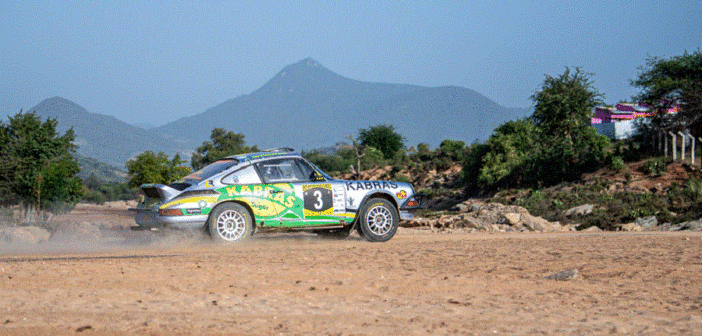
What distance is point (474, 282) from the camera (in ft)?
21.7

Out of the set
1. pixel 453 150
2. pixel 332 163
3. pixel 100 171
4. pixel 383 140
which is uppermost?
pixel 383 140

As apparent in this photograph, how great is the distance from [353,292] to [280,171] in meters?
5.34

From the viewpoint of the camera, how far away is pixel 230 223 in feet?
34.3

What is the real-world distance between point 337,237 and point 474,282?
5818 mm

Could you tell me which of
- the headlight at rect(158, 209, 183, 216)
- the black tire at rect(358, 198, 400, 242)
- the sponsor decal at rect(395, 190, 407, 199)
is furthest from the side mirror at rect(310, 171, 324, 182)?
the headlight at rect(158, 209, 183, 216)

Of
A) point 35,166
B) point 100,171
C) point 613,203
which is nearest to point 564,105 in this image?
point 613,203

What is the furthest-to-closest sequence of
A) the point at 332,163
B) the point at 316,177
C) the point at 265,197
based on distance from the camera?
1. the point at 332,163
2. the point at 316,177
3. the point at 265,197

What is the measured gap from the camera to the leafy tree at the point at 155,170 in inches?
1631

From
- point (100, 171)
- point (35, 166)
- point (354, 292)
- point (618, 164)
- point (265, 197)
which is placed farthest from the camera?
point (100, 171)

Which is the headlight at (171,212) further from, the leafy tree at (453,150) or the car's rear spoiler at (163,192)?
the leafy tree at (453,150)

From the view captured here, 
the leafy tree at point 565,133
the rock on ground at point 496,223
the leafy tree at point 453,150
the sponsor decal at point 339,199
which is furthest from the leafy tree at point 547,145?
the sponsor decal at point 339,199

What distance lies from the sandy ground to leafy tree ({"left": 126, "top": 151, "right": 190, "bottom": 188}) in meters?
33.0

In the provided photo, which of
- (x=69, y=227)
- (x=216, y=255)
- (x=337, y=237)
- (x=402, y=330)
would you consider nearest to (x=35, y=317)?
(x=402, y=330)

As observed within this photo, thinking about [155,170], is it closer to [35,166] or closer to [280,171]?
[35,166]
